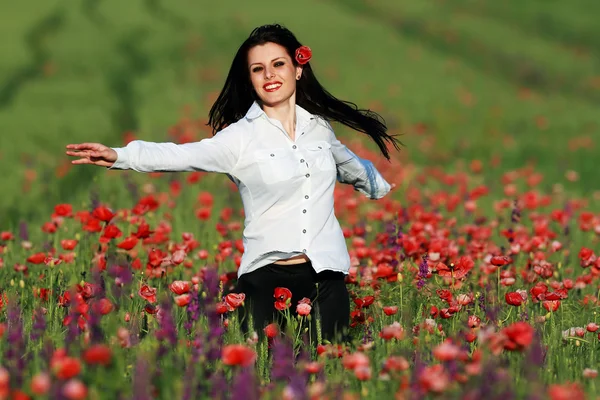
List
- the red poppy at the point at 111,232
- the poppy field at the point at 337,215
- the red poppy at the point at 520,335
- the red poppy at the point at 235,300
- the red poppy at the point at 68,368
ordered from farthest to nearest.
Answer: the red poppy at the point at 111,232
the red poppy at the point at 235,300
the poppy field at the point at 337,215
the red poppy at the point at 520,335
the red poppy at the point at 68,368

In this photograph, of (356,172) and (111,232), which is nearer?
(356,172)

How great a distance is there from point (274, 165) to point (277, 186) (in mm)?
95

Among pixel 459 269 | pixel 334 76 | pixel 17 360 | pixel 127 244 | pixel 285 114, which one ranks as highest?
pixel 334 76

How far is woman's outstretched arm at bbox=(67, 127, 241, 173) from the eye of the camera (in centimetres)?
361

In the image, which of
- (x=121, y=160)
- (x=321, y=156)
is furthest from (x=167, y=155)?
(x=321, y=156)

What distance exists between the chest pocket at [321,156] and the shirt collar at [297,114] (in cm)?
14

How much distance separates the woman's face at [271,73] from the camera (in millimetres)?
4223

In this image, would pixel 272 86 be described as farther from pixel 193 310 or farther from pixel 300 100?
pixel 193 310

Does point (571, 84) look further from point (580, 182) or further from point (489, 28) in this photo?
point (580, 182)

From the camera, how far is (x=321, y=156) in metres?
4.18

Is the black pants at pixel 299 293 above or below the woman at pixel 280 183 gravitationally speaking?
below

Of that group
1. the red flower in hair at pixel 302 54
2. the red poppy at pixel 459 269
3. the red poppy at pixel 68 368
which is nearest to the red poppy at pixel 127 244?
the red flower in hair at pixel 302 54

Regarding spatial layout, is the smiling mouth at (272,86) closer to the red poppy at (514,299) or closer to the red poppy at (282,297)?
the red poppy at (282,297)

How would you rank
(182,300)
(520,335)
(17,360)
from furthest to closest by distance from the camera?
(182,300) < (17,360) < (520,335)
